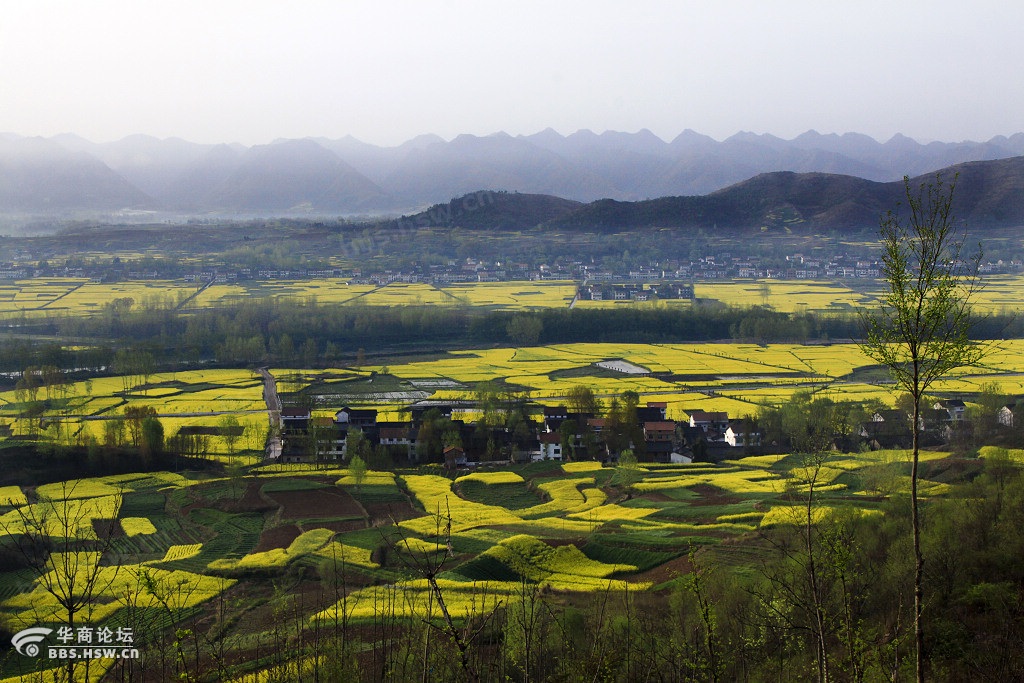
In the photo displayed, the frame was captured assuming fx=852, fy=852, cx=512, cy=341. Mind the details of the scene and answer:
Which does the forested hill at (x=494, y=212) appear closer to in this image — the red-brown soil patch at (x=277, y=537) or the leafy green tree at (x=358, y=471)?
the leafy green tree at (x=358, y=471)

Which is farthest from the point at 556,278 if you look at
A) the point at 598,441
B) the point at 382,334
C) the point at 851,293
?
the point at 598,441

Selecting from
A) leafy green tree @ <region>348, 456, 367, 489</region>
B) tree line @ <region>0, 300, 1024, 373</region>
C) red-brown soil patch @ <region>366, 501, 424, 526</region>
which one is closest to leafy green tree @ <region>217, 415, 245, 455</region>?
leafy green tree @ <region>348, 456, 367, 489</region>

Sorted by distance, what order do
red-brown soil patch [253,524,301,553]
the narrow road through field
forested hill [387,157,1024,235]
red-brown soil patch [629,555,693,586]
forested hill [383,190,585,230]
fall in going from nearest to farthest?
red-brown soil patch [629,555,693,586], red-brown soil patch [253,524,301,553], the narrow road through field, forested hill [387,157,1024,235], forested hill [383,190,585,230]

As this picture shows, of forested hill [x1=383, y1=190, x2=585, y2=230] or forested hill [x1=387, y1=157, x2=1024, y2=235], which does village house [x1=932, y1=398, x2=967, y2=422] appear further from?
forested hill [x1=383, y1=190, x2=585, y2=230]

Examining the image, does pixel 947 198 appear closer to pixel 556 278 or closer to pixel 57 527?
pixel 57 527

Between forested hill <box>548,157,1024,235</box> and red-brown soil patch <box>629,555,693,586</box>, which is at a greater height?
forested hill <box>548,157,1024,235</box>

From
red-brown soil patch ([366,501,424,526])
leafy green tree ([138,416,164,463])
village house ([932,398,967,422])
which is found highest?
leafy green tree ([138,416,164,463])
